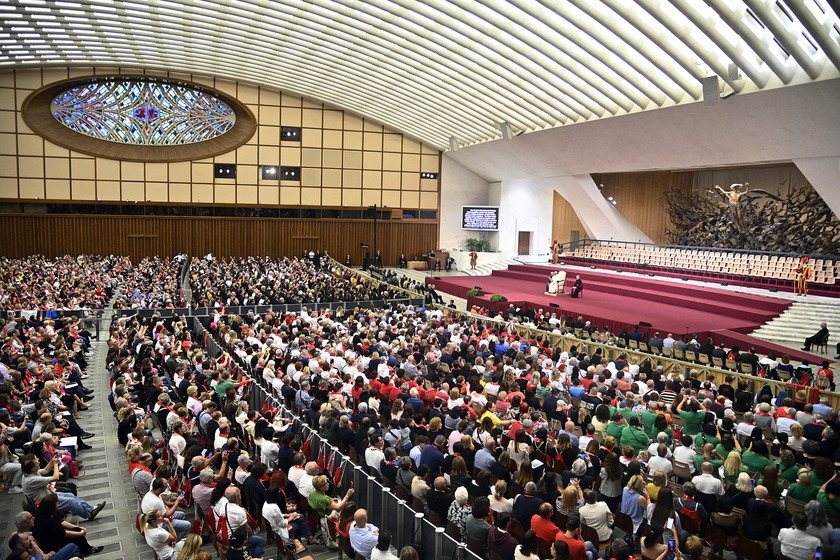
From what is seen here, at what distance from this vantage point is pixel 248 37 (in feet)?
76.8

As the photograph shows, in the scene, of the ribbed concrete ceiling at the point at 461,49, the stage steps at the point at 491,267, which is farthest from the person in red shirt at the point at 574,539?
the stage steps at the point at 491,267

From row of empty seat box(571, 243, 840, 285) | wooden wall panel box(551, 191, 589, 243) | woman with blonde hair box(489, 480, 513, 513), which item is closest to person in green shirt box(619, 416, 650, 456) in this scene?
woman with blonde hair box(489, 480, 513, 513)

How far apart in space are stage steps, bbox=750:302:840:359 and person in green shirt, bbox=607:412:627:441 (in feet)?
35.8

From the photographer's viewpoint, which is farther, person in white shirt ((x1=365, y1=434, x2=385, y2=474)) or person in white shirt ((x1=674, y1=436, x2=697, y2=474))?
person in white shirt ((x1=365, y1=434, x2=385, y2=474))

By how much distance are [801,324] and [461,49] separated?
13815 mm

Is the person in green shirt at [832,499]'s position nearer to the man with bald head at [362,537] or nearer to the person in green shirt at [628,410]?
the person in green shirt at [628,410]

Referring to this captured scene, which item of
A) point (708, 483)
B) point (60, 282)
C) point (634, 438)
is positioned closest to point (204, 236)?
point (60, 282)

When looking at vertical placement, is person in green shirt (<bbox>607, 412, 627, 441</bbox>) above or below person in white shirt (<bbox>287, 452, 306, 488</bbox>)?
above

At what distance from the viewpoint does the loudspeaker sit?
50.0 ft

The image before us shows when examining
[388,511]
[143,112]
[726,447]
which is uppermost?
[143,112]

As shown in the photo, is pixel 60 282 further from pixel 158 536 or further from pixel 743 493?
pixel 743 493

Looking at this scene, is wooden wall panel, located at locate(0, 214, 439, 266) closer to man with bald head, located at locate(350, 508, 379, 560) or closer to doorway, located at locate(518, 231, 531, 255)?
doorway, located at locate(518, 231, 531, 255)

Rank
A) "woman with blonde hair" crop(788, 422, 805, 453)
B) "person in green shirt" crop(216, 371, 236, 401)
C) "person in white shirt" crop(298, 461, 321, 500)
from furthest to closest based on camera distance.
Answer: "person in green shirt" crop(216, 371, 236, 401) → "woman with blonde hair" crop(788, 422, 805, 453) → "person in white shirt" crop(298, 461, 321, 500)

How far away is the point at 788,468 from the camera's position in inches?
237
